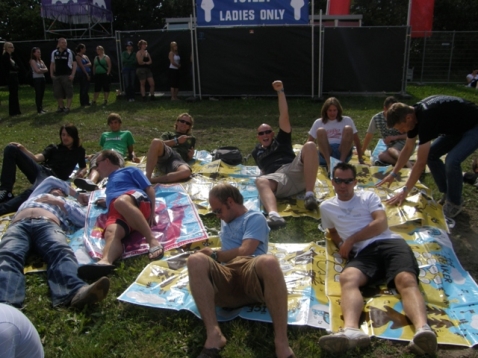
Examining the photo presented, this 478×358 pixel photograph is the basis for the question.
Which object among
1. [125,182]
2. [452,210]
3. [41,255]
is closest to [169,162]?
[125,182]

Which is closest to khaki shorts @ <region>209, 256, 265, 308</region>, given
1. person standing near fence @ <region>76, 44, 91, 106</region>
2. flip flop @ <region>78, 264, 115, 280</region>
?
flip flop @ <region>78, 264, 115, 280</region>

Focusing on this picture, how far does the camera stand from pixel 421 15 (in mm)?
16719

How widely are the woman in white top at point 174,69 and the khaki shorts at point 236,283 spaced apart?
11.1 meters

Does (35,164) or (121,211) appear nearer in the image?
(121,211)

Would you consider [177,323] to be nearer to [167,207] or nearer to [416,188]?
[167,207]

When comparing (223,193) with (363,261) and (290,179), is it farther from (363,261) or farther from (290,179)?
(290,179)

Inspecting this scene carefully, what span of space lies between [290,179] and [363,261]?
6.58 feet

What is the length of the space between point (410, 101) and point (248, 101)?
14.7 feet

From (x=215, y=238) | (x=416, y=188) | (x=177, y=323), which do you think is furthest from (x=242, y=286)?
(x=416, y=188)

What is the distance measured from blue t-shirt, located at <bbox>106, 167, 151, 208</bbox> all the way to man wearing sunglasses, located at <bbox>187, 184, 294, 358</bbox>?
1.43 meters

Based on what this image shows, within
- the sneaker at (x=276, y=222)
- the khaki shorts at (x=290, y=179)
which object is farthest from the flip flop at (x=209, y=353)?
the khaki shorts at (x=290, y=179)

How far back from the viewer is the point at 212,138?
8.97 m

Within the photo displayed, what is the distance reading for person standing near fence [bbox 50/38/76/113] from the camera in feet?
37.9

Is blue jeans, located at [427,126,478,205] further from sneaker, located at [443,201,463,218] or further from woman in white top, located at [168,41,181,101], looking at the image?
woman in white top, located at [168,41,181,101]
